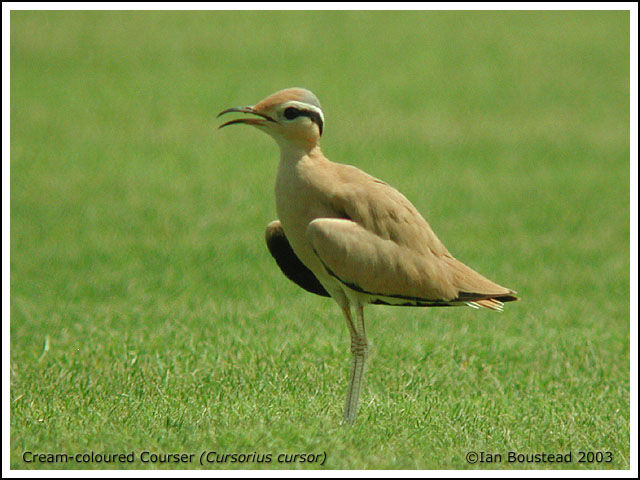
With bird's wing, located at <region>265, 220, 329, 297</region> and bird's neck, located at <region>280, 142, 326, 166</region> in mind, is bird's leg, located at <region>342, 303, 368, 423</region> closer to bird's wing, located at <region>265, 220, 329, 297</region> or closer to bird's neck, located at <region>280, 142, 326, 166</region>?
bird's wing, located at <region>265, 220, 329, 297</region>

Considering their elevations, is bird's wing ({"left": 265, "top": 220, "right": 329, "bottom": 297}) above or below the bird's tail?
above

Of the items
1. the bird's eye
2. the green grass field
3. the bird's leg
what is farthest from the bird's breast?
the green grass field

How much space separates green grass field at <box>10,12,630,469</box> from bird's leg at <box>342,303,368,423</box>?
4.8 inches

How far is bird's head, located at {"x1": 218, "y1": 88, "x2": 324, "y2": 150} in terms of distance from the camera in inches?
226

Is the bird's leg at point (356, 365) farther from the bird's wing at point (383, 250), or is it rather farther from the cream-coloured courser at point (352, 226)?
the bird's wing at point (383, 250)

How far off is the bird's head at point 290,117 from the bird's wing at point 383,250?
325mm

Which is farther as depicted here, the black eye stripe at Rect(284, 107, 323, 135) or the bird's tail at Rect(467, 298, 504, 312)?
the bird's tail at Rect(467, 298, 504, 312)

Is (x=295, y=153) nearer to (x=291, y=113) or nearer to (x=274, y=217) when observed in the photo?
(x=291, y=113)

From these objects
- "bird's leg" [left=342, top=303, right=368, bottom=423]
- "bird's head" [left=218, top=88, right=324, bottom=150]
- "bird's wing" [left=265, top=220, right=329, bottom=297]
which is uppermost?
"bird's head" [left=218, top=88, right=324, bottom=150]

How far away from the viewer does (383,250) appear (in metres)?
5.75

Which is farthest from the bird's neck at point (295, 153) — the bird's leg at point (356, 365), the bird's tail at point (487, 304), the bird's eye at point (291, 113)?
the bird's tail at point (487, 304)

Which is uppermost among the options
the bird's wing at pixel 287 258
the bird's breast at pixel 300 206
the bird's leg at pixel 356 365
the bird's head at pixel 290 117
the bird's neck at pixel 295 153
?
the bird's head at pixel 290 117

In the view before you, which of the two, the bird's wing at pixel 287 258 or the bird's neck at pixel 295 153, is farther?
the bird's wing at pixel 287 258

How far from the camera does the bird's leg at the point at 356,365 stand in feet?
19.7
